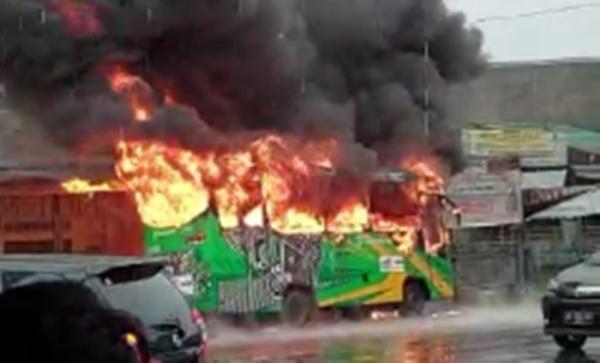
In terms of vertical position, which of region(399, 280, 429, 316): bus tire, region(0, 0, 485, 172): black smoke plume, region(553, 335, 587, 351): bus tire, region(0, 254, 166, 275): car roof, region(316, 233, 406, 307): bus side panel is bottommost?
region(553, 335, 587, 351): bus tire

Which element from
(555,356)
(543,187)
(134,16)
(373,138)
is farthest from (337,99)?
(555,356)

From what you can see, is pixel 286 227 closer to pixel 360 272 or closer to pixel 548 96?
pixel 360 272

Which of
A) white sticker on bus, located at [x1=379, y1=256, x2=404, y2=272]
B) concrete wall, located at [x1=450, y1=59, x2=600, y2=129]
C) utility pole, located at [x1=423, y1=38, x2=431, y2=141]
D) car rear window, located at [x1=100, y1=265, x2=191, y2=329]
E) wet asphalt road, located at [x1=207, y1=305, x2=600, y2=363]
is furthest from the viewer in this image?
concrete wall, located at [x1=450, y1=59, x2=600, y2=129]

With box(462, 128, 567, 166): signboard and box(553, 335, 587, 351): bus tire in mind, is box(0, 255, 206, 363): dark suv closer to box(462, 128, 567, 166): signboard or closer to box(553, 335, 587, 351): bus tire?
box(553, 335, 587, 351): bus tire

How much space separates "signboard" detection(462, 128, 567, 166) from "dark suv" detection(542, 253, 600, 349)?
567 inches

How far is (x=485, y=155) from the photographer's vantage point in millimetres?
30469

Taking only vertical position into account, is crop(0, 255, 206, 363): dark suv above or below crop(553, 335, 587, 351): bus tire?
above

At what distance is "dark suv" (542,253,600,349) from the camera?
14336mm

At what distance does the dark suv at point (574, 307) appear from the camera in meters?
14.3

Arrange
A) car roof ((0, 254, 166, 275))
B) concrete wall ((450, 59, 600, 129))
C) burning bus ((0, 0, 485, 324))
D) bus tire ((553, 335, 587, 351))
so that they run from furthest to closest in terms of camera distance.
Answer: concrete wall ((450, 59, 600, 129)) → burning bus ((0, 0, 485, 324)) → bus tire ((553, 335, 587, 351)) → car roof ((0, 254, 166, 275))

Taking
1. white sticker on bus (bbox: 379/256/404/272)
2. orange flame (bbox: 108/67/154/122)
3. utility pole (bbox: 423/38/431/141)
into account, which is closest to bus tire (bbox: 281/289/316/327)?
white sticker on bus (bbox: 379/256/404/272)

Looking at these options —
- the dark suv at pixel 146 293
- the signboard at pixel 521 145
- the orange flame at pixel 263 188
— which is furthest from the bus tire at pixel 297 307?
the dark suv at pixel 146 293

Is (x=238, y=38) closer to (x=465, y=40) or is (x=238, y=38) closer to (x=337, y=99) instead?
(x=337, y=99)

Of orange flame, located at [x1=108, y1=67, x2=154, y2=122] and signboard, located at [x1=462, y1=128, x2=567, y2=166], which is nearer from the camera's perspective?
orange flame, located at [x1=108, y1=67, x2=154, y2=122]
